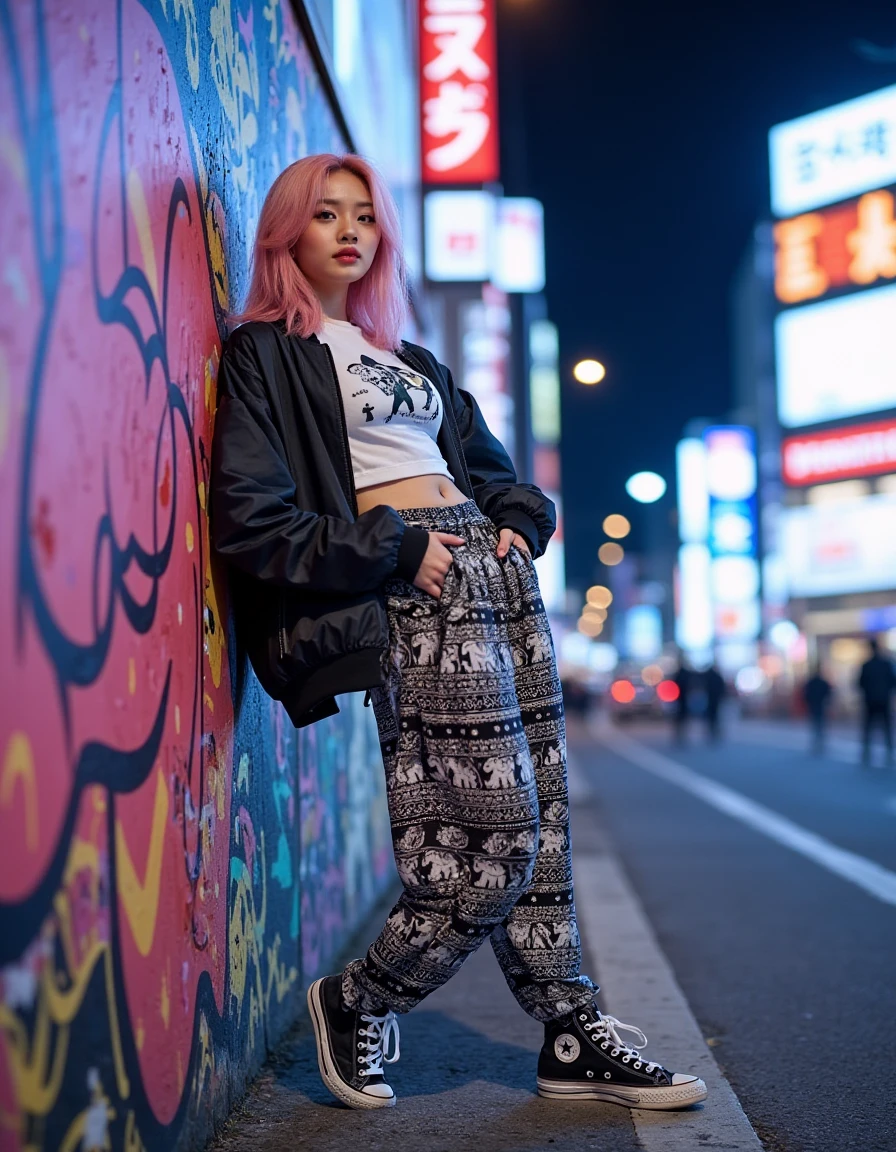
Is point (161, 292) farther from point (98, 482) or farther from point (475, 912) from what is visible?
point (475, 912)

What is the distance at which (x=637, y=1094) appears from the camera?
298 centimetres

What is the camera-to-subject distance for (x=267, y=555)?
268 cm

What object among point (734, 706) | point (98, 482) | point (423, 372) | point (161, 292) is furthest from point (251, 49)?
point (734, 706)

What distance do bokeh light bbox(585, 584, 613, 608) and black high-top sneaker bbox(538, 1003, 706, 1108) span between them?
396 ft

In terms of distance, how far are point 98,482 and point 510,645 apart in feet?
4.17

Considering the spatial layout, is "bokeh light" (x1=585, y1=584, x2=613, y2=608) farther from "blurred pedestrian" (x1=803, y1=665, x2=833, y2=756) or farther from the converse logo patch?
the converse logo patch

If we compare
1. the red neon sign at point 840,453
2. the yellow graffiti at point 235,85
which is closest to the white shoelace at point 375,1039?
the yellow graffiti at point 235,85

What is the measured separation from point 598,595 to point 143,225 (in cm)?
12145

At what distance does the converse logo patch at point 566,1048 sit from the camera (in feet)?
10.0

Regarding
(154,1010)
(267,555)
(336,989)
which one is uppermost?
(267,555)

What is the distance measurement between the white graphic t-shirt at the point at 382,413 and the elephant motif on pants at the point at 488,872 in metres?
0.89

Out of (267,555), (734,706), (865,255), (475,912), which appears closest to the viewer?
(267,555)

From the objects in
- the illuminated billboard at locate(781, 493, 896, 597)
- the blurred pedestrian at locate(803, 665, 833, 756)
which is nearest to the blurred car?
the illuminated billboard at locate(781, 493, 896, 597)

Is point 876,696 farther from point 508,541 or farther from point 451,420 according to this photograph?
point 508,541
